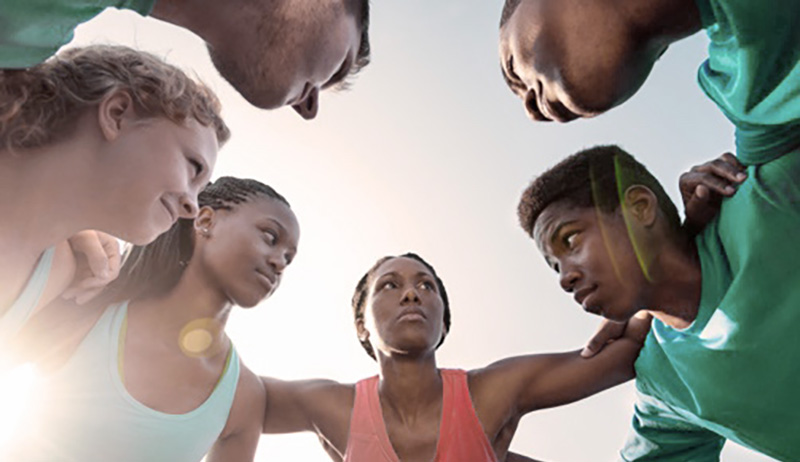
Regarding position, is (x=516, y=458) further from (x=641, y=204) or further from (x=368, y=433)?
(x=641, y=204)

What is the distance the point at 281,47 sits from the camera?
1.90 meters

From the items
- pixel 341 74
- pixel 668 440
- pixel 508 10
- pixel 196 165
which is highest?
pixel 508 10

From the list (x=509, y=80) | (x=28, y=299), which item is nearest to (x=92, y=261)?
(x=28, y=299)

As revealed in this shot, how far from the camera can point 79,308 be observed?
2434 millimetres

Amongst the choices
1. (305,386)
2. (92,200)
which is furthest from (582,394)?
(92,200)

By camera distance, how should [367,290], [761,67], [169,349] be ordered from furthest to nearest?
[367,290], [169,349], [761,67]

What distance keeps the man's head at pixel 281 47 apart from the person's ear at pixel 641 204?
1135 millimetres

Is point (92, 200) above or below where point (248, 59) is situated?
below

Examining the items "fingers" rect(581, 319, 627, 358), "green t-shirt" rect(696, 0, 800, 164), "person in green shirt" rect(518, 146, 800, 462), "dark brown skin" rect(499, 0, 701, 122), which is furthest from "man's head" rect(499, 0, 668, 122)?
"fingers" rect(581, 319, 627, 358)

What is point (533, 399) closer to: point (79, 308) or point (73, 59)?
point (79, 308)

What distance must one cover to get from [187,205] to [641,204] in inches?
61.2

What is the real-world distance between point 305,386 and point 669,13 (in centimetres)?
208

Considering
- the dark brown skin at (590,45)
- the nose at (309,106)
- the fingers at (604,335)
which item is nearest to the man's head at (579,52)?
the dark brown skin at (590,45)

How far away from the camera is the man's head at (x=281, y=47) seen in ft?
6.08
